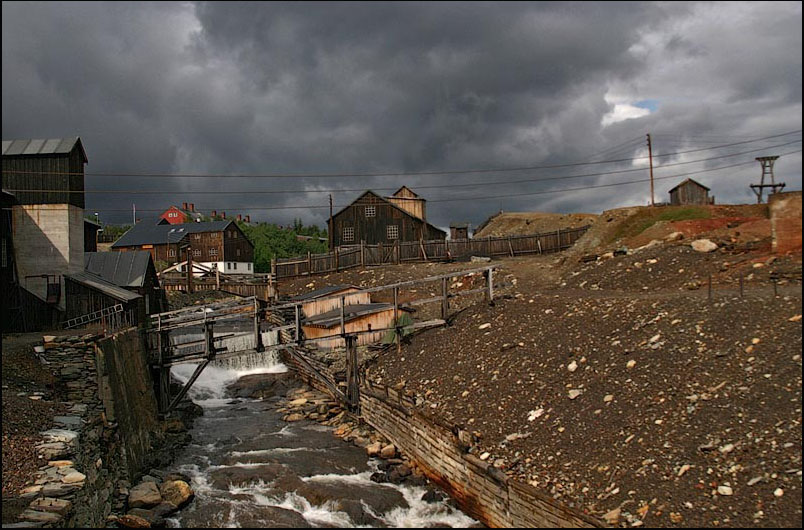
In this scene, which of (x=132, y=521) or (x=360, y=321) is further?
(x=360, y=321)

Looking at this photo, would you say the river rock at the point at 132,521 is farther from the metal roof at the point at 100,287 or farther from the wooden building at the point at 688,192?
the wooden building at the point at 688,192

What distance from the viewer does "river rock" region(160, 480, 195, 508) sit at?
47.0 feet

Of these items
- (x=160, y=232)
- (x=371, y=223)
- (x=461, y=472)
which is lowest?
(x=461, y=472)

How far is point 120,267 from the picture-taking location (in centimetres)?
2928

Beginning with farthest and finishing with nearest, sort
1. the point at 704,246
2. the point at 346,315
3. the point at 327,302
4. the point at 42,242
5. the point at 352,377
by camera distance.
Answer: the point at 327,302 → the point at 346,315 → the point at 42,242 → the point at 352,377 → the point at 704,246

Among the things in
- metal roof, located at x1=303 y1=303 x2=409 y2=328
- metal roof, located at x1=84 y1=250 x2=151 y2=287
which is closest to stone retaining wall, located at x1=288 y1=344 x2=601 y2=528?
metal roof, located at x1=303 y1=303 x2=409 y2=328

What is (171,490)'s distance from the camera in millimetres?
14664

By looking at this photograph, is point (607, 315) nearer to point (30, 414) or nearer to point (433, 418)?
point (433, 418)

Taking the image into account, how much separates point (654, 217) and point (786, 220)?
17.9 metres

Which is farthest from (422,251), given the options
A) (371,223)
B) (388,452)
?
(388,452)

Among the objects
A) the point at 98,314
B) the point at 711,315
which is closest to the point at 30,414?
the point at 98,314

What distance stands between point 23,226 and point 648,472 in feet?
84.5

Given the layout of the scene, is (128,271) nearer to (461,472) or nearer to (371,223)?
(461,472)

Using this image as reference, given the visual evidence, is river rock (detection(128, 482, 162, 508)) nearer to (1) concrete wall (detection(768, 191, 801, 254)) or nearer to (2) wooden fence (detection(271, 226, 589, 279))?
(1) concrete wall (detection(768, 191, 801, 254))
